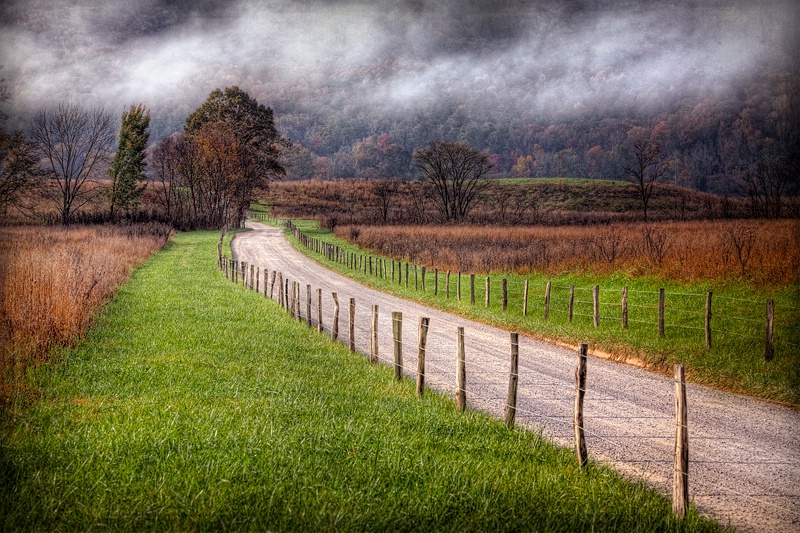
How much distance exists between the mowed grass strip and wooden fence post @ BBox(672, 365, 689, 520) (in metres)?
0.15

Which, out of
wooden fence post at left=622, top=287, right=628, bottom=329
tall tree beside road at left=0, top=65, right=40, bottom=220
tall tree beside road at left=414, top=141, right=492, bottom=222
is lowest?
wooden fence post at left=622, top=287, right=628, bottom=329

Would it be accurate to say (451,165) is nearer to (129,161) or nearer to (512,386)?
(129,161)

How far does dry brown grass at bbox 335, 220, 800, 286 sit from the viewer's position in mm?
20625

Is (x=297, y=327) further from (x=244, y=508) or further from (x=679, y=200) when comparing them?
(x=679, y=200)

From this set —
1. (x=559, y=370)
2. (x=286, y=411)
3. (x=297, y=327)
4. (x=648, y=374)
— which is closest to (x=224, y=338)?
(x=297, y=327)

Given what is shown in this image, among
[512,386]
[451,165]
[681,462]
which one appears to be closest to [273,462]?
[512,386]

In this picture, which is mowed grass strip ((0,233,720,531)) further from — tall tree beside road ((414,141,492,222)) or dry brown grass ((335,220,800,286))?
tall tree beside road ((414,141,492,222))

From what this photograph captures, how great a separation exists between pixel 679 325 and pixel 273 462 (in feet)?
44.8

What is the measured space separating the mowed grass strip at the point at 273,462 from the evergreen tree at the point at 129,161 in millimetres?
62028

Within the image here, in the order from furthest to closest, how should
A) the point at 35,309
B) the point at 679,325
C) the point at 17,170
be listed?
the point at 17,170 < the point at 679,325 < the point at 35,309

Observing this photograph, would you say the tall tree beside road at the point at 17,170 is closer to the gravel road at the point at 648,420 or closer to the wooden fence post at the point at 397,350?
the gravel road at the point at 648,420

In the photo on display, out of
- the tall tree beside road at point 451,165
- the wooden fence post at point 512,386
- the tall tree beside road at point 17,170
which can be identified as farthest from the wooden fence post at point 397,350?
the tall tree beside road at point 451,165

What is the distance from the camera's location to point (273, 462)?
646cm

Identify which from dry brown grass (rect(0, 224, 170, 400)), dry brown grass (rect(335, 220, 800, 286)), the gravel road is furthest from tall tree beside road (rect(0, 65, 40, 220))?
dry brown grass (rect(335, 220, 800, 286))
